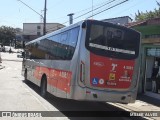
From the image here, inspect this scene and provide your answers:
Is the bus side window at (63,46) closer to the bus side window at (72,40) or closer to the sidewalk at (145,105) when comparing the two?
the bus side window at (72,40)

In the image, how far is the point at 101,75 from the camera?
1098cm

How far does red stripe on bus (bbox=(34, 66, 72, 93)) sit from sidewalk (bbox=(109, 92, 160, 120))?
2.73m

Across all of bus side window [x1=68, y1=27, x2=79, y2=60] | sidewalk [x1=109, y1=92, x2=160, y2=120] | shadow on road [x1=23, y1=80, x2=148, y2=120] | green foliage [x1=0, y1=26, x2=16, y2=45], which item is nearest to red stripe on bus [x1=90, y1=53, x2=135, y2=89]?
bus side window [x1=68, y1=27, x2=79, y2=60]

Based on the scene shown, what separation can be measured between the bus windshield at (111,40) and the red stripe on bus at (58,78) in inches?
51.8

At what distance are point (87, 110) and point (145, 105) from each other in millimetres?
2916

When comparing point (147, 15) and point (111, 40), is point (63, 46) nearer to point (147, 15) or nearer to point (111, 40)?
point (111, 40)

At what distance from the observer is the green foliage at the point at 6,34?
124 m

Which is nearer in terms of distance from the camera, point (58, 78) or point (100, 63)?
point (100, 63)

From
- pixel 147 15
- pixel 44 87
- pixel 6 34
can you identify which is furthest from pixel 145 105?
pixel 6 34

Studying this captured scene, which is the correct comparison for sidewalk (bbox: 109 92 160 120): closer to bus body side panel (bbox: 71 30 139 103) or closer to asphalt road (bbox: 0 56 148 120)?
asphalt road (bbox: 0 56 148 120)

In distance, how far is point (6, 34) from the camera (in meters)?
124

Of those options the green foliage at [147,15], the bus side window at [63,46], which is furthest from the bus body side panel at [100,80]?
the green foliage at [147,15]

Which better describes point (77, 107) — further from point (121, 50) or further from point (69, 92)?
point (121, 50)

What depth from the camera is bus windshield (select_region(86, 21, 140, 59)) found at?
10984mm
